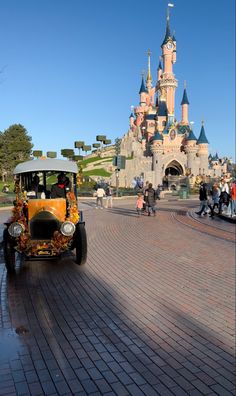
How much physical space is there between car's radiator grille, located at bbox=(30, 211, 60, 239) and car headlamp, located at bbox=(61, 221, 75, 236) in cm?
32

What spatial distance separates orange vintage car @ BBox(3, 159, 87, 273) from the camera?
6.90 metres

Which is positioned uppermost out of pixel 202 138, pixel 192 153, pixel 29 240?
pixel 202 138

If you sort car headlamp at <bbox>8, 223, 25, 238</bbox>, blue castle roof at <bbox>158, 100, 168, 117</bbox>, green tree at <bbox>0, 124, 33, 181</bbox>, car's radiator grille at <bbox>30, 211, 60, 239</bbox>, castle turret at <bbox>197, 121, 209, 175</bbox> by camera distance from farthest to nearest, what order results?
1. blue castle roof at <bbox>158, 100, 168, 117</bbox>
2. castle turret at <bbox>197, 121, 209, 175</bbox>
3. green tree at <bbox>0, 124, 33, 181</bbox>
4. car's radiator grille at <bbox>30, 211, 60, 239</bbox>
5. car headlamp at <bbox>8, 223, 25, 238</bbox>

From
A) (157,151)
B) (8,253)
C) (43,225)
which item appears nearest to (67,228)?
(43,225)

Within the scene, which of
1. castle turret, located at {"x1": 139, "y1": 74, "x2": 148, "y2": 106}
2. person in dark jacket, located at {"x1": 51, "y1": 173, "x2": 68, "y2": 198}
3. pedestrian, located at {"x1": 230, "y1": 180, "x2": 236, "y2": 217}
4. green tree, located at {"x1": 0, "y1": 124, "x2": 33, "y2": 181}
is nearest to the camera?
person in dark jacket, located at {"x1": 51, "y1": 173, "x2": 68, "y2": 198}

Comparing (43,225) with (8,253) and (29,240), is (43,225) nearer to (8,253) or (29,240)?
(29,240)

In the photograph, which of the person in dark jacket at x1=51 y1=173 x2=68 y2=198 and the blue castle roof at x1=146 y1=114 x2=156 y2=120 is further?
the blue castle roof at x1=146 y1=114 x2=156 y2=120

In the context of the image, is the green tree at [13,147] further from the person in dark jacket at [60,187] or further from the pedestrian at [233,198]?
the person in dark jacket at [60,187]

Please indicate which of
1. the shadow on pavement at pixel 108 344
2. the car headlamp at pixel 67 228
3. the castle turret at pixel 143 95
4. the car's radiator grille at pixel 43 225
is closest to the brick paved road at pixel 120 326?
the shadow on pavement at pixel 108 344

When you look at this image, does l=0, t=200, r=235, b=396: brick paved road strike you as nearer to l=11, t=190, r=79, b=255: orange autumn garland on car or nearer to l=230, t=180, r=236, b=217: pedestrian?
l=11, t=190, r=79, b=255: orange autumn garland on car

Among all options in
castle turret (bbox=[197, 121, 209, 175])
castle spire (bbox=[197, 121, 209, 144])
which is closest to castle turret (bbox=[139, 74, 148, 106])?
castle spire (bbox=[197, 121, 209, 144])

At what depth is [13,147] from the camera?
63688 mm

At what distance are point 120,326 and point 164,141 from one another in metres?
71.2

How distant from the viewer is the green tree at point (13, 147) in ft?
208
